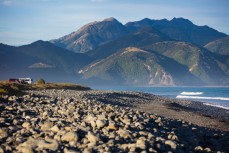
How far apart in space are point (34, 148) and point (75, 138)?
1399mm

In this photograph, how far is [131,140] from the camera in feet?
40.7

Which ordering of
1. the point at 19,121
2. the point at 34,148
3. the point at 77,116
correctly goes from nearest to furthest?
the point at 34,148 < the point at 19,121 < the point at 77,116

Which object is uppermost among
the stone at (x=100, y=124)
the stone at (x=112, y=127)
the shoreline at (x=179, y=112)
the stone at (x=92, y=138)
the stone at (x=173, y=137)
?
the stone at (x=100, y=124)

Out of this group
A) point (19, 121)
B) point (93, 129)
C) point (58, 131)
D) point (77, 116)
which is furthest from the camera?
point (77, 116)

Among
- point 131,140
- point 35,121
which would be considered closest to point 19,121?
point 35,121

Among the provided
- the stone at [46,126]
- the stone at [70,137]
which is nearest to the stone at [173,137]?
the stone at [70,137]

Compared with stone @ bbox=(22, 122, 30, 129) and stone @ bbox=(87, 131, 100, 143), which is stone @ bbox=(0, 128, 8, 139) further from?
stone @ bbox=(87, 131, 100, 143)

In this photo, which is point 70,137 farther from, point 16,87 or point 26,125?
point 16,87

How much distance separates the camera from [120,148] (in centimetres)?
1130

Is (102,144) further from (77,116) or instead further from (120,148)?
(77,116)

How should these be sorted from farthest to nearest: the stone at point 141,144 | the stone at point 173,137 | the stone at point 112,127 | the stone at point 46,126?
the stone at point 173,137
the stone at point 112,127
the stone at point 46,126
the stone at point 141,144

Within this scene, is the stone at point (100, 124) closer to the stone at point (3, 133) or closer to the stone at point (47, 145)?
the stone at point (47, 145)

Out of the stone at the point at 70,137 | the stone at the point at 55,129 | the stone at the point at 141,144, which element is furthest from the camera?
the stone at the point at 55,129

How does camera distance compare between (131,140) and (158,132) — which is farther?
(158,132)
